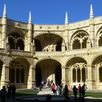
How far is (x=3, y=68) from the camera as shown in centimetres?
4512

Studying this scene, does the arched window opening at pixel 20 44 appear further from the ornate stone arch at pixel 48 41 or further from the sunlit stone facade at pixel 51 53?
the ornate stone arch at pixel 48 41

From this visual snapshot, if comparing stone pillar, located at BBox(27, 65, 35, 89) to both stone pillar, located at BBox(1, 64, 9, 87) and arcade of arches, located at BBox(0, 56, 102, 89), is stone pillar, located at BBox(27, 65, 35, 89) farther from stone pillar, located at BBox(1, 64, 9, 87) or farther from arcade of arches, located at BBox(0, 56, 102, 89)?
stone pillar, located at BBox(1, 64, 9, 87)

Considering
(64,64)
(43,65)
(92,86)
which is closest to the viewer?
(92,86)

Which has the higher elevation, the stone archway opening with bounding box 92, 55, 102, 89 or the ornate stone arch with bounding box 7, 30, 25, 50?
the ornate stone arch with bounding box 7, 30, 25, 50

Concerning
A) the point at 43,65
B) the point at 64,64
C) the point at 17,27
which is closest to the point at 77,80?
the point at 64,64

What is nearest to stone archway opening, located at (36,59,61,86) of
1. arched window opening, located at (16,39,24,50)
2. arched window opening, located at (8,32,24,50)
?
arched window opening, located at (16,39,24,50)

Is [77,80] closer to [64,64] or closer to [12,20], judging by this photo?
[64,64]

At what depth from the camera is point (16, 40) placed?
169ft

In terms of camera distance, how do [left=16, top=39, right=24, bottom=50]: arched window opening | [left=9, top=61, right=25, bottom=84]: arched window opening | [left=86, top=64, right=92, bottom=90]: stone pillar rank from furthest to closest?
[left=16, top=39, right=24, bottom=50]: arched window opening → [left=9, top=61, right=25, bottom=84]: arched window opening → [left=86, top=64, right=92, bottom=90]: stone pillar

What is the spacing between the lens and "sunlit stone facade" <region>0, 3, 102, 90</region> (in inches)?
1779

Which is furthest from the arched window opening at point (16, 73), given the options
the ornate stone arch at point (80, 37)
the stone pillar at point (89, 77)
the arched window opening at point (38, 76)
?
the stone pillar at point (89, 77)

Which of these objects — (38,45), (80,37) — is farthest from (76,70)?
(38,45)

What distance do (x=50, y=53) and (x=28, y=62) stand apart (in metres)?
3.94

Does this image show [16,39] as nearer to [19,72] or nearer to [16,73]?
[19,72]
